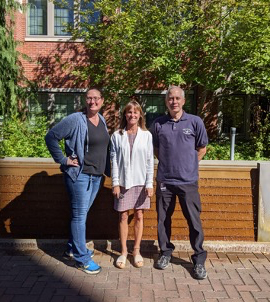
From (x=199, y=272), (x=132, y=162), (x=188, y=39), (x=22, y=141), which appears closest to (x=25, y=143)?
(x=22, y=141)

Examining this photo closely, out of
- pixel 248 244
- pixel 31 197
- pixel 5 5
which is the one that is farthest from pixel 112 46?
pixel 248 244

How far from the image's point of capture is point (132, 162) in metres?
3.64

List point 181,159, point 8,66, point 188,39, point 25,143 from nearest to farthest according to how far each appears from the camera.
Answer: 1. point 181,159
2. point 25,143
3. point 188,39
4. point 8,66

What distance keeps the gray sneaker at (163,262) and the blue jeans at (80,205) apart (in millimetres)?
763

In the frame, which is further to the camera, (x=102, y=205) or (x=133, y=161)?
(x=102, y=205)

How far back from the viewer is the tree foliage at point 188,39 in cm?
849

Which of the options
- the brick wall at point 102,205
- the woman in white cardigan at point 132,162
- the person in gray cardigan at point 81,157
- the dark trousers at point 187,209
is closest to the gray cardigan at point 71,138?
the person in gray cardigan at point 81,157

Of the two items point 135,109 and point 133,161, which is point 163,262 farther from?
point 135,109

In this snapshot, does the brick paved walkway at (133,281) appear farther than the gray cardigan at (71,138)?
No

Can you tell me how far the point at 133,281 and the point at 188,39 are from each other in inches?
276

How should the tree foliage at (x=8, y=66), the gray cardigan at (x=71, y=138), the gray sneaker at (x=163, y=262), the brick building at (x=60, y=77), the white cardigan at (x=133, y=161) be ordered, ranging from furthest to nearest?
the brick building at (x=60, y=77)
the tree foliage at (x=8, y=66)
the gray sneaker at (x=163, y=262)
the white cardigan at (x=133, y=161)
the gray cardigan at (x=71, y=138)

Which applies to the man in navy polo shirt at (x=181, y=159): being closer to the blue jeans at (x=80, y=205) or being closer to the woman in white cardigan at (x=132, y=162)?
the woman in white cardigan at (x=132, y=162)

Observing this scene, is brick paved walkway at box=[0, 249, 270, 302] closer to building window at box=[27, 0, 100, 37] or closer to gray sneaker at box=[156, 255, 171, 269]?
gray sneaker at box=[156, 255, 171, 269]

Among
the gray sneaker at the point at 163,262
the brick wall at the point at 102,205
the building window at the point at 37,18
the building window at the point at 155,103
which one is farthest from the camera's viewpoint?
the building window at the point at 37,18
